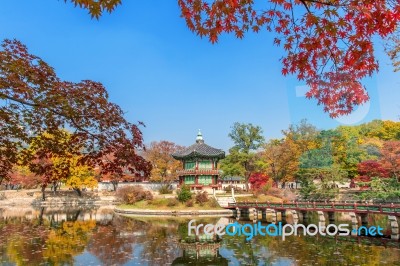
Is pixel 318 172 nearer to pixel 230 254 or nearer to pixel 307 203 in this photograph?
pixel 307 203

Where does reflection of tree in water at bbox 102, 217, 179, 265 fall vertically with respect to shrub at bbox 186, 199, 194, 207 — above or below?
below

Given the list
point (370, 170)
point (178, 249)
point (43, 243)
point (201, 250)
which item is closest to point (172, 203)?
point (43, 243)

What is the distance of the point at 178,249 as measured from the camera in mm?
16000

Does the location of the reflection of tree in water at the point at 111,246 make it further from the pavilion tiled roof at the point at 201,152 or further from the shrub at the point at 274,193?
the shrub at the point at 274,193

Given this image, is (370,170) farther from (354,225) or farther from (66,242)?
(66,242)

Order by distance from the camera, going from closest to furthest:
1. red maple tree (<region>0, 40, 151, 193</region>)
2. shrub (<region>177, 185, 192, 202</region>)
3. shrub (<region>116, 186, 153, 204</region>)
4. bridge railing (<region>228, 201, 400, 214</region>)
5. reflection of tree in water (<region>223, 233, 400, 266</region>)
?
1. red maple tree (<region>0, 40, 151, 193</region>)
2. reflection of tree in water (<region>223, 233, 400, 266</region>)
3. bridge railing (<region>228, 201, 400, 214</region>)
4. shrub (<region>177, 185, 192, 202</region>)
5. shrub (<region>116, 186, 153, 204</region>)

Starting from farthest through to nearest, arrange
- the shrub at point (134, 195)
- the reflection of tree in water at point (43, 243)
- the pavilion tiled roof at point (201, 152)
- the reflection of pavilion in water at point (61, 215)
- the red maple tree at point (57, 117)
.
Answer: the pavilion tiled roof at point (201, 152), the shrub at point (134, 195), the reflection of pavilion in water at point (61, 215), the reflection of tree in water at point (43, 243), the red maple tree at point (57, 117)

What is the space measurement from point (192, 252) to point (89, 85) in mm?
11103

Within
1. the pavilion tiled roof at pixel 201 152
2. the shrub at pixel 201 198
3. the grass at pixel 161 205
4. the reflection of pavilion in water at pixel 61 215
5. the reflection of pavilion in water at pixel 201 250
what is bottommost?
the reflection of pavilion in water at pixel 201 250

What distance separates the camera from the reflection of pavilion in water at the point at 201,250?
13576mm

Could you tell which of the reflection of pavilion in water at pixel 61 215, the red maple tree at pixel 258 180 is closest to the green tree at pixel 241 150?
the red maple tree at pixel 258 180

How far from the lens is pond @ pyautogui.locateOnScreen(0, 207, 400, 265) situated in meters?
13.5

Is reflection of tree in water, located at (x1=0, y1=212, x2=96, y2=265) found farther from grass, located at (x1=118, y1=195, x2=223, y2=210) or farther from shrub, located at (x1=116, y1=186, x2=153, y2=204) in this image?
shrub, located at (x1=116, y1=186, x2=153, y2=204)

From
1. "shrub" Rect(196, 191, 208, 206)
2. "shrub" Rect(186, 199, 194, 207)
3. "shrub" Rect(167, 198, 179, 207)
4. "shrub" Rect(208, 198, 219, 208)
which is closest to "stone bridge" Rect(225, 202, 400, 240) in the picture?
"shrub" Rect(208, 198, 219, 208)
